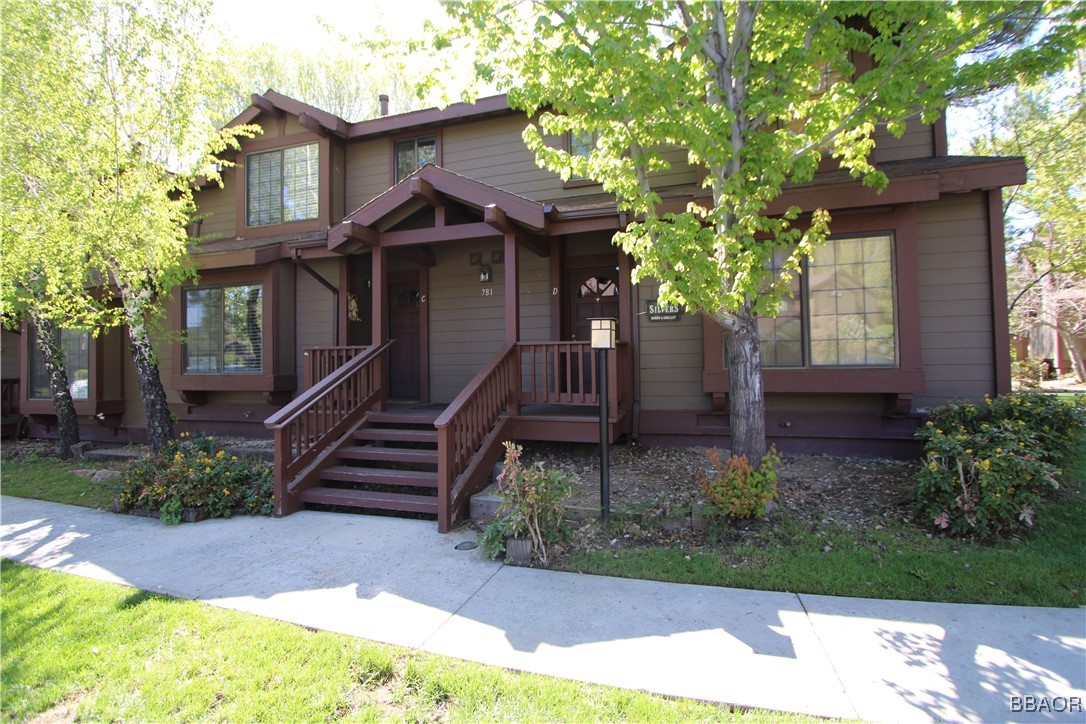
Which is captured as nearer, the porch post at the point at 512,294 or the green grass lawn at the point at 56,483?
the porch post at the point at 512,294

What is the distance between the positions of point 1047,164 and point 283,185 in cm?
1547

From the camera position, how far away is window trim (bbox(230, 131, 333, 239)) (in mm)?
8664

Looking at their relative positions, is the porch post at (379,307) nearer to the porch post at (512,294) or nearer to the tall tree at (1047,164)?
the porch post at (512,294)

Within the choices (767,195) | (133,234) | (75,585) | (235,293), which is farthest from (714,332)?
(235,293)

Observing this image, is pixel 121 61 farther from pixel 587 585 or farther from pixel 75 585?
pixel 587 585

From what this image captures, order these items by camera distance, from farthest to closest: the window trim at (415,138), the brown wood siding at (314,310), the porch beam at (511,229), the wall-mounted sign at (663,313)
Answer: the brown wood siding at (314,310) → the window trim at (415,138) → the wall-mounted sign at (663,313) → the porch beam at (511,229)

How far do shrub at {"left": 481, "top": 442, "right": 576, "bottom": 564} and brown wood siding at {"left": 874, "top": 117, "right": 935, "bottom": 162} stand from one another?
5707mm

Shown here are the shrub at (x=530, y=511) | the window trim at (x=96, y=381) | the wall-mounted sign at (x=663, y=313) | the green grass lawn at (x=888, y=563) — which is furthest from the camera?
the window trim at (x=96, y=381)

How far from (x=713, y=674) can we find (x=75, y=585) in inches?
174

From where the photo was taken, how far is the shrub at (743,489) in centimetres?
427

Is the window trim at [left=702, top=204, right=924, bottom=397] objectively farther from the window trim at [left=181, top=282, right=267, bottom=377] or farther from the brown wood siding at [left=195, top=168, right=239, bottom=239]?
the brown wood siding at [left=195, top=168, right=239, bottom=239]

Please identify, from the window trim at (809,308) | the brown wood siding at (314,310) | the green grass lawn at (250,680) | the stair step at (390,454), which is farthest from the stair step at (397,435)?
the window trim at (809,308)

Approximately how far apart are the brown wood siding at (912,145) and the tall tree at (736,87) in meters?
1.50

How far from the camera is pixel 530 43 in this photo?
185 inches
